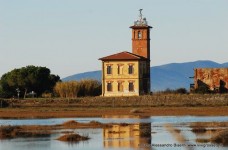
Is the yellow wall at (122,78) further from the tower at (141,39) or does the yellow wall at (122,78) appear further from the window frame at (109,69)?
the tower at (141,39)

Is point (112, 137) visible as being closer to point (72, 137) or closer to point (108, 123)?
point (72, 137)

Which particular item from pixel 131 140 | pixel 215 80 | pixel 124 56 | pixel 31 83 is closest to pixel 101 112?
pixel 124 56

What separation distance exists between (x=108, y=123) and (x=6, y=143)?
57.2 feet

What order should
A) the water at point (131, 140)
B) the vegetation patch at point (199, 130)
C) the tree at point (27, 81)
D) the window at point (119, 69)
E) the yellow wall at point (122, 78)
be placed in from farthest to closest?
the tree at point (27, 81) → the window at point (119, 69) → the yellow wall at point (122, 78) → the vegetation patch at point (199, 130) → the water at point (131, 140)

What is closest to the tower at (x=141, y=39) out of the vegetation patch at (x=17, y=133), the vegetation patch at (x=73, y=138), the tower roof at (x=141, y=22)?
the tower roof at (x=141, y=22)

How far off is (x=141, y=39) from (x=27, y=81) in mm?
17034

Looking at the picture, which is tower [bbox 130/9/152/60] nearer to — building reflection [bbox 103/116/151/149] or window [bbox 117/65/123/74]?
window [bbox 117/65/123/74]

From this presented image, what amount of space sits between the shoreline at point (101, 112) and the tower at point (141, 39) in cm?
2119

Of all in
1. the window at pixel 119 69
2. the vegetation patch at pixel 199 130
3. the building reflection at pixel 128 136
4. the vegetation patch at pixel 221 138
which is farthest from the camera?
the window at pixel 119 69

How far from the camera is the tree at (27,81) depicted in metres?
110

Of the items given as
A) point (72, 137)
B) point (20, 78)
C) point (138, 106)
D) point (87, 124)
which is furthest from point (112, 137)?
point (20, 78)

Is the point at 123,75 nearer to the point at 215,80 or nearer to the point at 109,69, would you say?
the point at 109,69

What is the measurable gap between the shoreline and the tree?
66.0 ft

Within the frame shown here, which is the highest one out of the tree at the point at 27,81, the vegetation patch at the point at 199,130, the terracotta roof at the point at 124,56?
the terracotta roof at the point at 124,56
